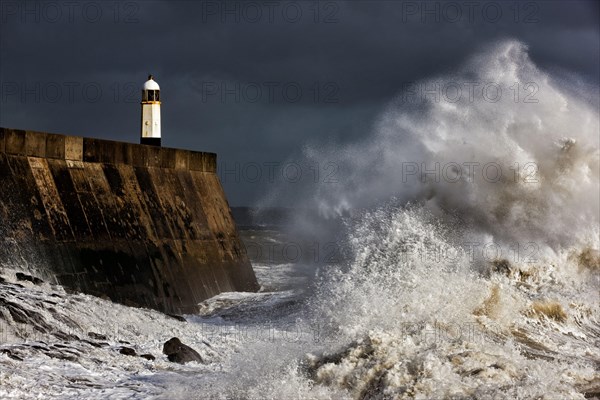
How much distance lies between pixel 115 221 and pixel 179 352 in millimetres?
4463

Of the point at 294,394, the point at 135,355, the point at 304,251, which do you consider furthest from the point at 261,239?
the point at 294,394

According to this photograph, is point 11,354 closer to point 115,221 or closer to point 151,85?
point 115,221

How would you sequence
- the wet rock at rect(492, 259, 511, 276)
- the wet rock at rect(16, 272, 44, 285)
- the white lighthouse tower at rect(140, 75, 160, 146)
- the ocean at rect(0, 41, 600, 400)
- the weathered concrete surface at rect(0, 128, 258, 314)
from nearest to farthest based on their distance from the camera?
the ocean at rect(0, 41, 600, 400) → the wet rock at rect(16, 272, 44, 285) → the weathered concrete surface at rect(0, 128, 258, 314) → the wet rock at rect(492, 259, 511, 276) → the white lighthouse tower at rect(140, 75, 160, 146)

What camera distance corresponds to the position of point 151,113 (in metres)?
20.6

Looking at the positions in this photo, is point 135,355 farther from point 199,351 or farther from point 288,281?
point 288,281

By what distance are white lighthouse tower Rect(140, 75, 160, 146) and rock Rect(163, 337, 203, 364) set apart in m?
10.3

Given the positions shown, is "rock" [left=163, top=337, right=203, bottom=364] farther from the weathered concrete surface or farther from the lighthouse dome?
the lighthouse dome

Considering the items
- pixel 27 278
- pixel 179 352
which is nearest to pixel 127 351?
pixel 179 352

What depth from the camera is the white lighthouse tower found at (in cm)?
2038

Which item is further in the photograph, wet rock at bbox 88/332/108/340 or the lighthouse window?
the lighthouse window

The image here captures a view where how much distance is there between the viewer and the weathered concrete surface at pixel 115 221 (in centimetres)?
1272

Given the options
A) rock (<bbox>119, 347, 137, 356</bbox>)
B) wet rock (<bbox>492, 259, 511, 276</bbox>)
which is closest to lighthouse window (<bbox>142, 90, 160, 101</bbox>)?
wet rock (<bbox>492, 259, 511, 276</bbox>)

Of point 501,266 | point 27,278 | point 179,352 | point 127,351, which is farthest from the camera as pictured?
point 501,266

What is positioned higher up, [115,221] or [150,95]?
[150,95]
